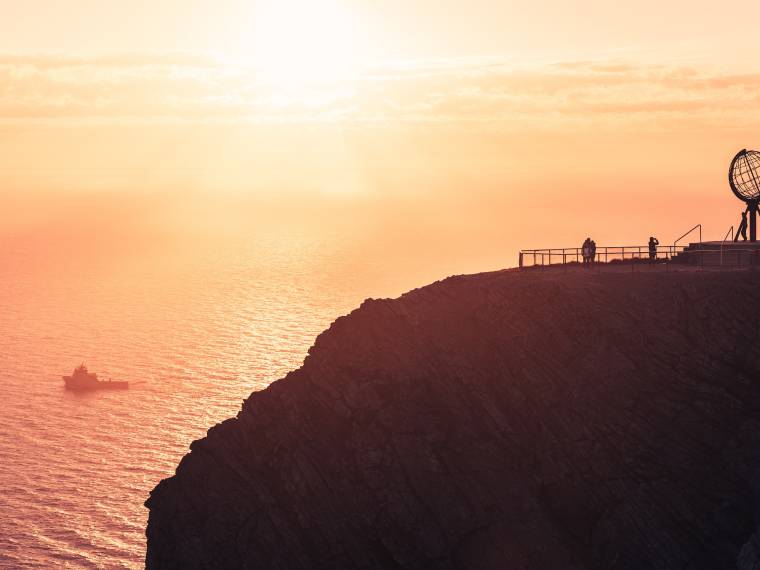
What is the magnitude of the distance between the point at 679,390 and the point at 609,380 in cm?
429

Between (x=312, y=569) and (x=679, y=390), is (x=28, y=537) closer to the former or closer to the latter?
(x=312, y=569)

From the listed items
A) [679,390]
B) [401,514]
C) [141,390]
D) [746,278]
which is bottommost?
[401,514]

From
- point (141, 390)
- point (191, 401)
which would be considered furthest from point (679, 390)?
point (141, 390)

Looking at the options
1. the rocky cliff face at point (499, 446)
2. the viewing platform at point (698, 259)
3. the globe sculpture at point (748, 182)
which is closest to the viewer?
the rocky cliff face at point (499, 446)

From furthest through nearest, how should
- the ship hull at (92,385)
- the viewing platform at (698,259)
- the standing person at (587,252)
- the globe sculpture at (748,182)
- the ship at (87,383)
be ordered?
the ship at (87,383), the ship hull at (92,385), the globe sculpture at (748,182), the standing person at (587,252), the viewing platform at (698,259)

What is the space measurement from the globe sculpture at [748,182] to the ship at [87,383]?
106288mm

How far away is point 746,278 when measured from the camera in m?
78.7

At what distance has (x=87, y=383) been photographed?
171750mm

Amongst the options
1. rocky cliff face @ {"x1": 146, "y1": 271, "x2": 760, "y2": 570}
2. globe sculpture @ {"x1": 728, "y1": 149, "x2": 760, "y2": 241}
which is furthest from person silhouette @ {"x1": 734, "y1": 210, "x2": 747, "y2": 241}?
rocky cliff face @ {"x1": 146, "y1": 271, "x2": 760, "y2": 570}

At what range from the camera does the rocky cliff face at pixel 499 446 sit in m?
66.1

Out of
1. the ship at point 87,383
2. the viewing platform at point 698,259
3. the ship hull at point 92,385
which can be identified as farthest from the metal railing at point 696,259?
the ship at point 87,383

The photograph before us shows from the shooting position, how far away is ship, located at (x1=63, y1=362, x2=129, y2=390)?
170750mm

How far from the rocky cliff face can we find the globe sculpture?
19342 mm

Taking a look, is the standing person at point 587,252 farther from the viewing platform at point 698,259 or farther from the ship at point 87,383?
the ship at point 87,383
